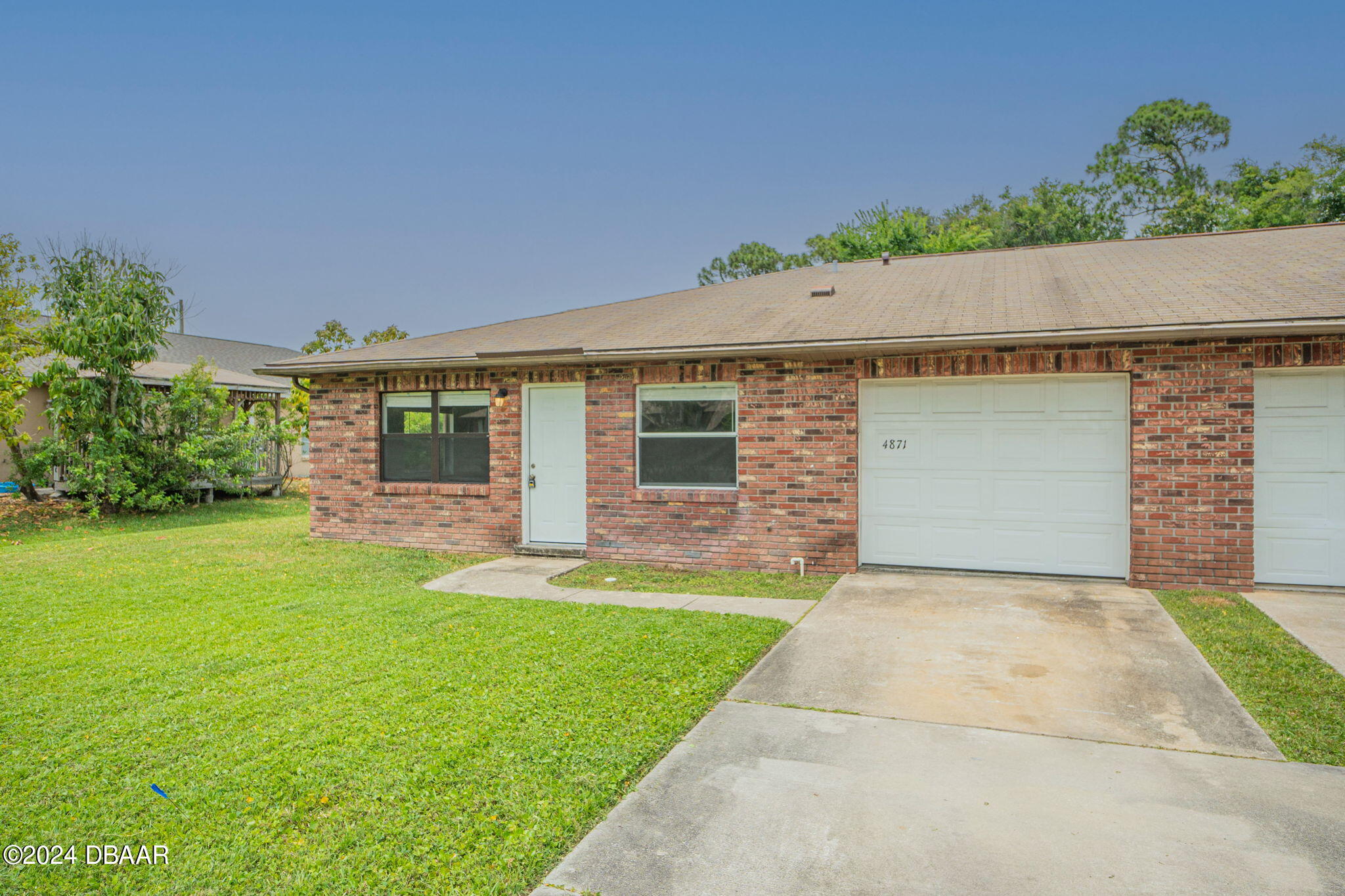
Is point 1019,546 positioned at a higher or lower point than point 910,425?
lower

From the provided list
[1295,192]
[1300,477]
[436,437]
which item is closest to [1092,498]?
[1300,477]

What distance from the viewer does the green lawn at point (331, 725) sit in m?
2.89

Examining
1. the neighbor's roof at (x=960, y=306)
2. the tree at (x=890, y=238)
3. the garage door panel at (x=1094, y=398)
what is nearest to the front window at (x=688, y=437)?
the neighbor's roof at (x=960, y=306)

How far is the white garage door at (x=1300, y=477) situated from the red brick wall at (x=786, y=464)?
29 cm

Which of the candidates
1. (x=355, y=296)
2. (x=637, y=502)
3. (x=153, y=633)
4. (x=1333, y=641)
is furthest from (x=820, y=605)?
(x=355, y=296)

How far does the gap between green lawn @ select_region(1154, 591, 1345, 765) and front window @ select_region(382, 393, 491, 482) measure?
26.6 ft

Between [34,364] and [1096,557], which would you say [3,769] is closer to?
[1096,557]

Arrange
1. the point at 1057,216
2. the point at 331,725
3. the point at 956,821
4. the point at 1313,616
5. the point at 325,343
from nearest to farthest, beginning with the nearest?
1. the point at 956,821
2. the point at 331,725
3. the point at 1313,616
4. the point at 325,343
5. the point at 1057,216

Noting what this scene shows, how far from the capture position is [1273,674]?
16.2 feet

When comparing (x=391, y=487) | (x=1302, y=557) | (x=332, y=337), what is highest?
(x=332, y=337)

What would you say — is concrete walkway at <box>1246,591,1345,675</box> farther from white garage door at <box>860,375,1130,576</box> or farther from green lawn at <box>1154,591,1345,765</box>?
white garage door at <box>860,375,1130,576</box>

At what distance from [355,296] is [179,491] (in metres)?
17.8

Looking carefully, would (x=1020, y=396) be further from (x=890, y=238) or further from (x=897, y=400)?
(x=890, y=238)

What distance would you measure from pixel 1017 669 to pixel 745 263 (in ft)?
159
